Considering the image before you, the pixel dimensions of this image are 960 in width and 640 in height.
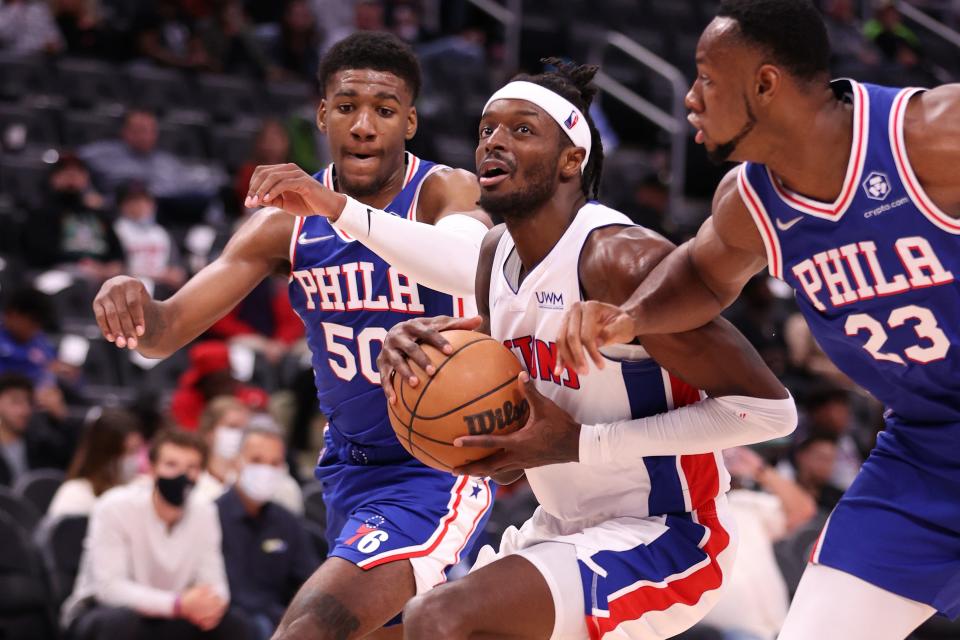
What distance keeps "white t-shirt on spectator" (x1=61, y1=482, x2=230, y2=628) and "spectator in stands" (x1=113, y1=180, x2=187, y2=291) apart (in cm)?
347

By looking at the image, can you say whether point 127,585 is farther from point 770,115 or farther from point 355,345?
point 770,115

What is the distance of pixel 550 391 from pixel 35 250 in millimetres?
6961

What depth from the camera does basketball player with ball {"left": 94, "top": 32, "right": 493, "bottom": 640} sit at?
461cm

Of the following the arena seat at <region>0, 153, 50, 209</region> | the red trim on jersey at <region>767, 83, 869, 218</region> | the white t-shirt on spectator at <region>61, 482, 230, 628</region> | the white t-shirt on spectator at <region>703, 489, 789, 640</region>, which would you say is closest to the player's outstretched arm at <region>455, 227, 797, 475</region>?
the red trim on jersey at <region>767, 83, 869, 218</region>

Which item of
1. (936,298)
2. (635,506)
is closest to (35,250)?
(635,506)

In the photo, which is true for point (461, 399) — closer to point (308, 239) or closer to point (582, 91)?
point (582, 91)

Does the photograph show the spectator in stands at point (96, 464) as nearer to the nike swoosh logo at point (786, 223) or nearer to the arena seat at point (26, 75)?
the nike swoosh logo at point (786, 223)

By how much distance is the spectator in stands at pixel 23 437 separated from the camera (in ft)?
27.3

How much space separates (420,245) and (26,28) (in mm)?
9198

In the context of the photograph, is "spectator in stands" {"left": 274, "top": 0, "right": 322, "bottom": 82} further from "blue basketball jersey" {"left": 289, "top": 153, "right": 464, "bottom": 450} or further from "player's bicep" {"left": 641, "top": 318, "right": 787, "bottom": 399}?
"player's bicep" {"left": 641, "top": 318, "right": 787, "bottom": 399}

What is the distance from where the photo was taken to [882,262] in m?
3.64

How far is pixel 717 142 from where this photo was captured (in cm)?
377

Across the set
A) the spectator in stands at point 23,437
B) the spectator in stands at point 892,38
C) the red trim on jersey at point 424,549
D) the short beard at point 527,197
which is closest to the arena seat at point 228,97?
the spectator in stands at point 23,437

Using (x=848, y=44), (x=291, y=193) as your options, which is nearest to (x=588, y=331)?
(x=291, y=193)
